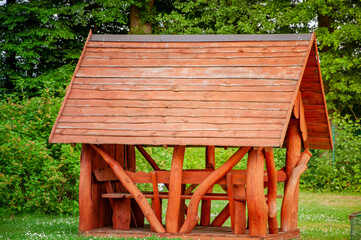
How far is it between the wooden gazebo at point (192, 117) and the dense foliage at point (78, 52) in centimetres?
457

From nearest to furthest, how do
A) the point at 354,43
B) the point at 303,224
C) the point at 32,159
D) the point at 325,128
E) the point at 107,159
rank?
the point at 107,159
the point at 325,128
the point at 303,224
the point at 32,159
the point at 354,43

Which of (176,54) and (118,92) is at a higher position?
(176,54)

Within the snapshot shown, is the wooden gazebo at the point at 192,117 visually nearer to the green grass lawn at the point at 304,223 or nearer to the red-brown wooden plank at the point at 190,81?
the red-brown wooden plank at the point at 190,81

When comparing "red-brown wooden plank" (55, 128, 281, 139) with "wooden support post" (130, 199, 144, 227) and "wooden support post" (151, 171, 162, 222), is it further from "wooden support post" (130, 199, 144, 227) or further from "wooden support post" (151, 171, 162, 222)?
"wooden support post" (130, 199, 144, 227)

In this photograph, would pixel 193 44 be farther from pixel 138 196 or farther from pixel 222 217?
pixel 222 217

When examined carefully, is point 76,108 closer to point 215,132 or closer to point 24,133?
point 215,132

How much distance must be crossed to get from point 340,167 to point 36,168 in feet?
38.1

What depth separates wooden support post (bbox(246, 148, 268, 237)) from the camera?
961 centimetres

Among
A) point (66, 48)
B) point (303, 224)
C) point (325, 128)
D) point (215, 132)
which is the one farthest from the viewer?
point (66, 48)

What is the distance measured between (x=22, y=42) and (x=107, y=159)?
65.1 ft

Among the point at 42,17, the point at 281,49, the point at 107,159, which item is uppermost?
the point at 42,17

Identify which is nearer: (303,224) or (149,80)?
(149,80)

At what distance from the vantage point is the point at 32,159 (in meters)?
15.4

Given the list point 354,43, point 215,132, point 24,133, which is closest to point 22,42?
point 24,133
